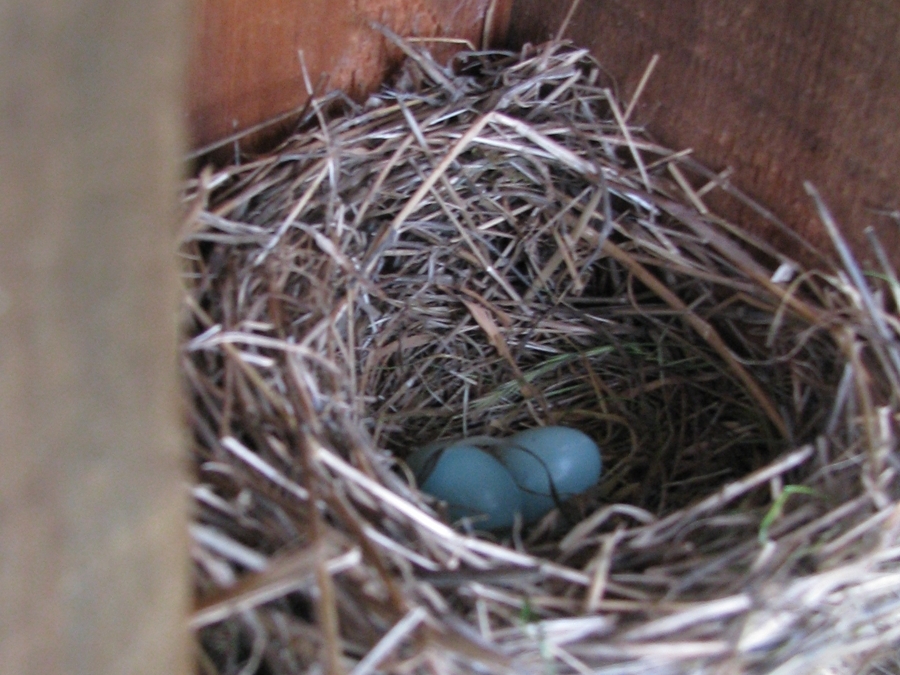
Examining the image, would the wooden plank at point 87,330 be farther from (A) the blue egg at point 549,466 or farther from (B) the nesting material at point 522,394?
(A) the blue egg at point 549,466

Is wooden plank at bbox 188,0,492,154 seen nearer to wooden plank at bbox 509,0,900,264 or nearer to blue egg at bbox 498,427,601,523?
wooden plank at bbox 509,0,900,264

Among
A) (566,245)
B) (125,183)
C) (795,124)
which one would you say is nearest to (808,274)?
(795,124)

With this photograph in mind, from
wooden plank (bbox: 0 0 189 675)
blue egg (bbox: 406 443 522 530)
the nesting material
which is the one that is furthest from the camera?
blue egg (bbox: 406 443 522 530)

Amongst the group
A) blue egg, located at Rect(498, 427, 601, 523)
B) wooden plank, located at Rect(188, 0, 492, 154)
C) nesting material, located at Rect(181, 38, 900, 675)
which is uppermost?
wooden plank, located at Rect(188, 0, 492, 154)

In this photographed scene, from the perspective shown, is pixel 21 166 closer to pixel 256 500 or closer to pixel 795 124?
pixel 256 500

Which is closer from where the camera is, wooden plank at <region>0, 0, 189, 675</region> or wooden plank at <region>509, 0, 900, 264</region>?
wooden plank at <region>0, 0, 189, 675</region>

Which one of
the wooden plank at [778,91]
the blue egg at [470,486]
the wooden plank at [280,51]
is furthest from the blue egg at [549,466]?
the wooden plank at [280,51]

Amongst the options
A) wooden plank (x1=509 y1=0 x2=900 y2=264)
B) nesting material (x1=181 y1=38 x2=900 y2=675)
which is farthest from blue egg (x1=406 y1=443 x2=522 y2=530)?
wooden plank (x1=509 y1=0 x2=900 y2=264)

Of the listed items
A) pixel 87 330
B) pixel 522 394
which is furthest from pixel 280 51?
pixel 87 330
